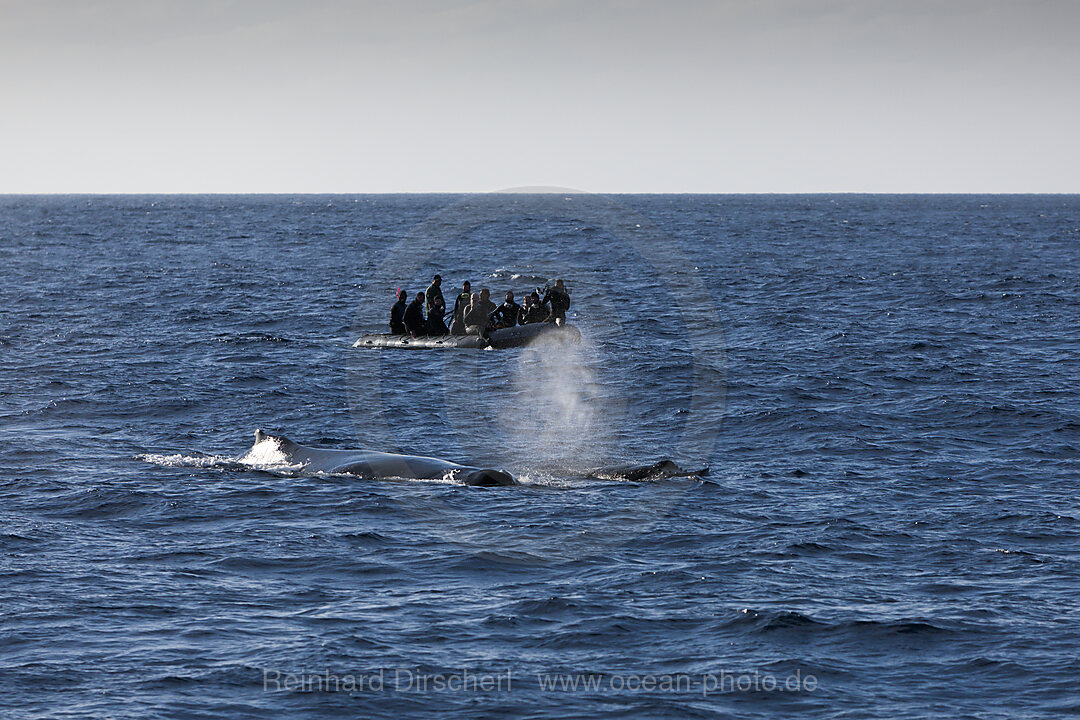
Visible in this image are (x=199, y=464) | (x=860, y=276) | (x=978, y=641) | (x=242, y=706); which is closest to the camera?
(x=242, y=706)

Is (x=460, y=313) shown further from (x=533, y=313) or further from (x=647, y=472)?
(x=647, y=472)

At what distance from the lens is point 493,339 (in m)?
44.8

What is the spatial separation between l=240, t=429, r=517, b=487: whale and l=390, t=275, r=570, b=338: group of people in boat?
17.7m

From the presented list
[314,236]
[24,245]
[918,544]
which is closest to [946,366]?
[918,544]

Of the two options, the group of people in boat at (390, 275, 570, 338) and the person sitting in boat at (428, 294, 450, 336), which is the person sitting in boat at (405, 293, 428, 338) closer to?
the group of people in boat at (390, 275, 570, 338)

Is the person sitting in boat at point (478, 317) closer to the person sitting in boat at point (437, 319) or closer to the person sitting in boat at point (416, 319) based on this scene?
the person sitting in boat at point (437, 319)

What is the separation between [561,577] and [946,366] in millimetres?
25098

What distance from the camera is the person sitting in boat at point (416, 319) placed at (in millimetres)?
45666

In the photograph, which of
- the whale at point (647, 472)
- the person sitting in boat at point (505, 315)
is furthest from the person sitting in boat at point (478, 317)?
the whale at point (647, 472)

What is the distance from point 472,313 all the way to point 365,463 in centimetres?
1887

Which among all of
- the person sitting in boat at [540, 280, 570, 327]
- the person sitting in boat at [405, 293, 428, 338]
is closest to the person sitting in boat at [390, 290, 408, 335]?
the person sitting in boat at [405, 293, 428, 338]

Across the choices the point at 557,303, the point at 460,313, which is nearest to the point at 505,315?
the point at 460,313

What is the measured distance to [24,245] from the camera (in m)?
114

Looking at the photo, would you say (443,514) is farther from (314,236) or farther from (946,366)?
(314,236)
